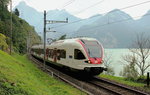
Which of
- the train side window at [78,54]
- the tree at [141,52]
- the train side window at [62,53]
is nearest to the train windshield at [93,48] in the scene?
the train side window at [78,54]

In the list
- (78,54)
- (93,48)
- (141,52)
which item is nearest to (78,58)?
(78,54)

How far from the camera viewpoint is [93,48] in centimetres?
1482

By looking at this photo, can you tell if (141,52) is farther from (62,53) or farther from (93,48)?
(93,48)

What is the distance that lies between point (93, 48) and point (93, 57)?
0.88 m

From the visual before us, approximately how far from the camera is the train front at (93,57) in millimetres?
14094

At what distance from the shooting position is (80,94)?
10.5 m

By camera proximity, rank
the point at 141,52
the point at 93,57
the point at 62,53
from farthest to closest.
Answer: the point at 141,52
the point at 62,53
the point at 93,57

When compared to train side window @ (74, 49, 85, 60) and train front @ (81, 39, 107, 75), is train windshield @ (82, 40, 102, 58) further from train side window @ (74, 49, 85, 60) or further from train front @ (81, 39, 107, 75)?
train side window @ (74, 49, 85, 60)

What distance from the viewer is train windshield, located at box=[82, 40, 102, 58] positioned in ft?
47.6

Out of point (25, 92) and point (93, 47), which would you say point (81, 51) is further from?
point (25, 92)

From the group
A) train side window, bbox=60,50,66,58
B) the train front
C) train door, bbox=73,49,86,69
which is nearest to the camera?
the train front

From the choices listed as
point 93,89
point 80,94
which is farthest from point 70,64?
point 80,94

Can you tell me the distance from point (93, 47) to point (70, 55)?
241cm

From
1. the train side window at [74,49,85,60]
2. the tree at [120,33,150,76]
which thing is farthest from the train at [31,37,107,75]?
the tree at [120,33,150,76]
